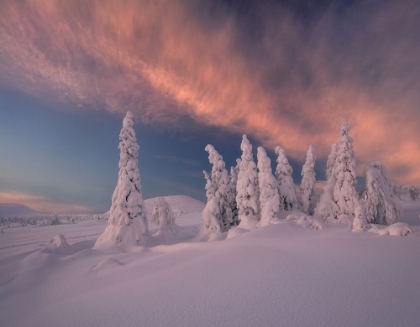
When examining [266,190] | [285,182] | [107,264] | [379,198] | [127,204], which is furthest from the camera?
[285,182]

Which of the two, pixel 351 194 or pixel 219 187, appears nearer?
pixel 351 194

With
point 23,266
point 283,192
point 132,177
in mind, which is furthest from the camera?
point 283,192

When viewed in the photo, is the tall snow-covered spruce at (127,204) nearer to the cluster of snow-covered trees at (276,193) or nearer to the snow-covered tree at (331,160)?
the cluster of snow-covered trees at (276,193)

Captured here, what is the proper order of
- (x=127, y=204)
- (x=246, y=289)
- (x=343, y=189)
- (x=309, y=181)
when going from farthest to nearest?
(x=309, y=181), (x=343, y=189), (x=127, y=204), (x=246, y=289)

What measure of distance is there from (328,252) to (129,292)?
20.0 feet

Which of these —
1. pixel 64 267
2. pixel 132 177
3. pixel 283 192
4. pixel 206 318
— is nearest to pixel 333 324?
pixel 206 318

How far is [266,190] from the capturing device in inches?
960

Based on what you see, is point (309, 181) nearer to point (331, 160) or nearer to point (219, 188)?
point (331, 160)

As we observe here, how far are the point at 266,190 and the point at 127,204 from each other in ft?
46.0

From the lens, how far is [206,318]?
14.3ft

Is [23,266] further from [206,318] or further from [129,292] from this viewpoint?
[206,318]

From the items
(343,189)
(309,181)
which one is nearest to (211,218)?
(343,189)

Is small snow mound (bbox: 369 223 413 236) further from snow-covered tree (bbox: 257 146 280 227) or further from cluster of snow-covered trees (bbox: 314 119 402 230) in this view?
cluster of snow-covered trees (bbox: 314 119 402 230)

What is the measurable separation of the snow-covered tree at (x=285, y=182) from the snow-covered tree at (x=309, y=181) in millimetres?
3577
